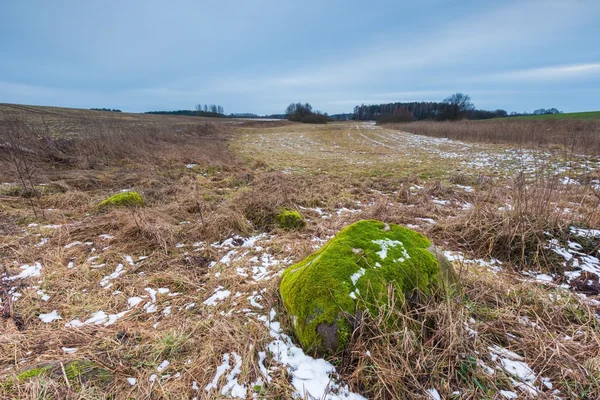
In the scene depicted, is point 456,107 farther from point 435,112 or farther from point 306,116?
point 306,116

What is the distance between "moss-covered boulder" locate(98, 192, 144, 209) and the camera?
4.84m

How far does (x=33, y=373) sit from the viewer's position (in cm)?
161

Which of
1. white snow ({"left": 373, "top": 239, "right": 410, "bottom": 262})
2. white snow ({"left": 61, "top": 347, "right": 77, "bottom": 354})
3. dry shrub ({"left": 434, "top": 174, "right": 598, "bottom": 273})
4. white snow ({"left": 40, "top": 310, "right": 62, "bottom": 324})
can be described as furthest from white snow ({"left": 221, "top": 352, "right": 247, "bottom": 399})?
dry shrub ({"left": 434, "top": 174, "right": 598, "bottom": 273})

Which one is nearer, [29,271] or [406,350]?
[406,350]

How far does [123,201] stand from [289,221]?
11.3ft

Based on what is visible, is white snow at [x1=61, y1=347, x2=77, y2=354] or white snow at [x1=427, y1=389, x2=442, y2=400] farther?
white snow at [x1=61, y1=347, x2=77, y2=354]

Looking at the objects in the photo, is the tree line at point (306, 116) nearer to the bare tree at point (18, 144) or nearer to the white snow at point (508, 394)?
the bare tree at point (18, 144)

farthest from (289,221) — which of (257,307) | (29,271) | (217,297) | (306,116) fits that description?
(306,116)

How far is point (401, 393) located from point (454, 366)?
1.37 feet

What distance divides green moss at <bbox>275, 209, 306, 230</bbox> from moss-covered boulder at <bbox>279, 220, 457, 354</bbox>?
188 cm

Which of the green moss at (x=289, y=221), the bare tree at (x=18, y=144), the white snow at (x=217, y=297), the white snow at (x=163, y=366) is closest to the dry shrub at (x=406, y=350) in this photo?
the white snow at (x=163, y=366)

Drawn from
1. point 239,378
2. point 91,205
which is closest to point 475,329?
point 239,378

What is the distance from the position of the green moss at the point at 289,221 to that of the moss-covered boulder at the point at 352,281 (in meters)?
1.88

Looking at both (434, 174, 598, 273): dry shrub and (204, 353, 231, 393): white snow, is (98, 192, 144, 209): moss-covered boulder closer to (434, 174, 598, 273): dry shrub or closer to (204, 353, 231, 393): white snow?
(204, 353, 231, 393): white snow
